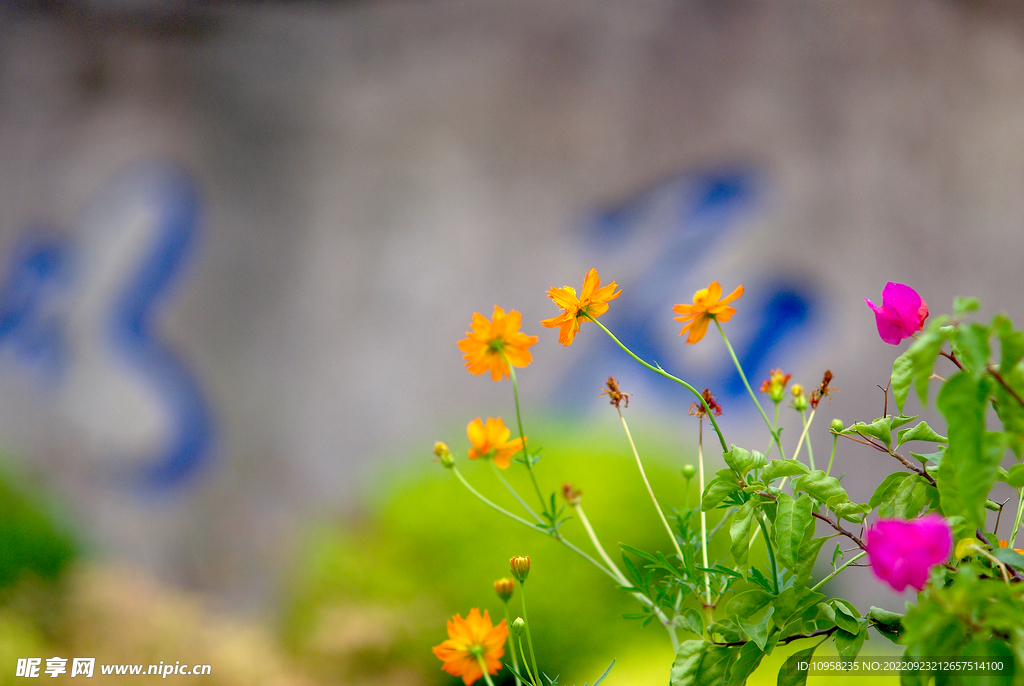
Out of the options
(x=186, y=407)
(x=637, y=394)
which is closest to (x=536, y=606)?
(x=637, y=394)

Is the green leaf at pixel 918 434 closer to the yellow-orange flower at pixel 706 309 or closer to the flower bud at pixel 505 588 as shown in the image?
the yellow-orange flower at pixel 706 309

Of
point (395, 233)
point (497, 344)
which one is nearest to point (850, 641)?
point (497, 344)

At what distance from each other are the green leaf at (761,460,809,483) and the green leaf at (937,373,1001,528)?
73 mm

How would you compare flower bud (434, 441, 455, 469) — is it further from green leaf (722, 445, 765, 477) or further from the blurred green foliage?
the blurred green foliage

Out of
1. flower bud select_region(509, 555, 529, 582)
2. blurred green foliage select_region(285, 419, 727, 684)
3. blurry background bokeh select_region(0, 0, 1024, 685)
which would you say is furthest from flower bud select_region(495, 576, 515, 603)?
blurry background bokeh select_region(0, 0, 1024, 685)

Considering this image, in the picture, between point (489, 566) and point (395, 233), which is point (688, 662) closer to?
point (489, 566)

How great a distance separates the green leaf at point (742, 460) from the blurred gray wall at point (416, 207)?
1.88 metres

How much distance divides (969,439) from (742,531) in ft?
0.36

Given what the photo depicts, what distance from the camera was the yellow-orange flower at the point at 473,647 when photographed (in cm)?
30

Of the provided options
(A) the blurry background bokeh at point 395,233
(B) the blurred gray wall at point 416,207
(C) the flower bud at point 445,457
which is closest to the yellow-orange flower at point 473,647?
(C) the flower bud at point 445,457

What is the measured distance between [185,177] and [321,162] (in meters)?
0.57

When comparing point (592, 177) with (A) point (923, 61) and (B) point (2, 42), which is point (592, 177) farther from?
(B) point (2, 42)

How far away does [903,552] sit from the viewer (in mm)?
212

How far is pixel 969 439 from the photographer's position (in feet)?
0.69
